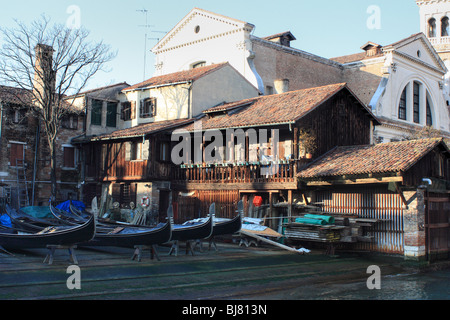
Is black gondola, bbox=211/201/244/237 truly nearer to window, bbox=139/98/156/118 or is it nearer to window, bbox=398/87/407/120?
window, bbox=139/98/156/118

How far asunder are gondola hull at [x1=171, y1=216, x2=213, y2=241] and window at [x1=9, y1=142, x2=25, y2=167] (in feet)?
41.6

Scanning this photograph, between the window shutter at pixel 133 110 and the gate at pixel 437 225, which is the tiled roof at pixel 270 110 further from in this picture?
the window shutter at pixel 133 110

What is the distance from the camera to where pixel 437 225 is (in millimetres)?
16984

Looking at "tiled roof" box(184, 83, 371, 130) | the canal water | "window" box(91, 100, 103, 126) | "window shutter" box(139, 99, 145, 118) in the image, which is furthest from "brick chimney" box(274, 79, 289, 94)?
the canal water

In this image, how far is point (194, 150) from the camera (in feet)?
76.4

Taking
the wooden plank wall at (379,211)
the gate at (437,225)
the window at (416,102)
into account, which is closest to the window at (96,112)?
the wooden plank wall at (379,211)

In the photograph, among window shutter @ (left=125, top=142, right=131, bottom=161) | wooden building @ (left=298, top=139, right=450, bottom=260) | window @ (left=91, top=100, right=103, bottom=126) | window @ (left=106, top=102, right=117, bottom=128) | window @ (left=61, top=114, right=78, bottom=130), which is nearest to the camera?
wooden building @ (left=298, top=139, right=450, bottom=260)

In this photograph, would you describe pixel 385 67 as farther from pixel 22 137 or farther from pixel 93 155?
pixel 22 137

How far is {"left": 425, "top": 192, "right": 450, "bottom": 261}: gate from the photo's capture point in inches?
649

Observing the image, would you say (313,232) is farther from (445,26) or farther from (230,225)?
(445,26)

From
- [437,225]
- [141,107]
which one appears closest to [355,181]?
[437,225]

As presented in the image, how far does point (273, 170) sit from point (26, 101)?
13.4m

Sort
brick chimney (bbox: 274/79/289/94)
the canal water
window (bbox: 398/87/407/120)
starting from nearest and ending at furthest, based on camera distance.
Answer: the canal water
brick chimney (bbox: 274/79/289/94)
window (bbox: 398/87/407/120)
